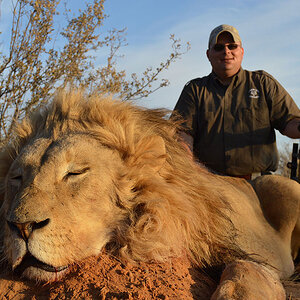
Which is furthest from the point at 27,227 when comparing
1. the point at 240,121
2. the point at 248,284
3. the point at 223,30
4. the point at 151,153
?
the point at 223,30

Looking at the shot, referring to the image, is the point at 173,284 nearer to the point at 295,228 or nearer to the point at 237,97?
the point at 295,228

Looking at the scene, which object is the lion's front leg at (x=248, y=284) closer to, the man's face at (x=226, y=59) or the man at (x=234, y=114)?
the man at (x=234, y=114)

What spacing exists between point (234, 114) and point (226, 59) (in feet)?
2.18

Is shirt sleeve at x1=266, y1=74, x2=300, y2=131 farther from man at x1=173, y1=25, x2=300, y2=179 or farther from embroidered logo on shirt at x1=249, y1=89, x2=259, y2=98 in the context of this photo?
embroidered logo on shirt at x1=249, y1=89, x2=259, y2=98

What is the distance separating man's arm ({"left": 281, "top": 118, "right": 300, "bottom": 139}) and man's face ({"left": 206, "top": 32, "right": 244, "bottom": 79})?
898mm

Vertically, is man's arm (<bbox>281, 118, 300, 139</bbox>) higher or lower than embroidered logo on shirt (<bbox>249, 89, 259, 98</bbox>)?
lower

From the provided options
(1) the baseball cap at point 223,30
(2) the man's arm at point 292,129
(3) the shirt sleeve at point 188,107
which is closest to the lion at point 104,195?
(2) the man's arm at point 292,129

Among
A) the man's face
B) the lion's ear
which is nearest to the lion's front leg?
the lion's ear

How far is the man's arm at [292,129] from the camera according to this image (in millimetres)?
4430

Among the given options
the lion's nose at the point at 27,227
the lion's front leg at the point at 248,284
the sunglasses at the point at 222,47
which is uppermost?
the sunglasses at the point at 222,47

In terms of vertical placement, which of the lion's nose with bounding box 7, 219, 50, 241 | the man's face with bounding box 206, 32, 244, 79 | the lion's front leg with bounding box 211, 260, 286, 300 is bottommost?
the lion's front leg with bounding box 211, 260, 286, 300

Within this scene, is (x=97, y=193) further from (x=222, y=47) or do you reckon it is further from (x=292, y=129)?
(x=222, y=47)

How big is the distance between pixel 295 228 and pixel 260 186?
440 millimetres

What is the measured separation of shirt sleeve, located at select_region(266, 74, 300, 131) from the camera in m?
4.74
